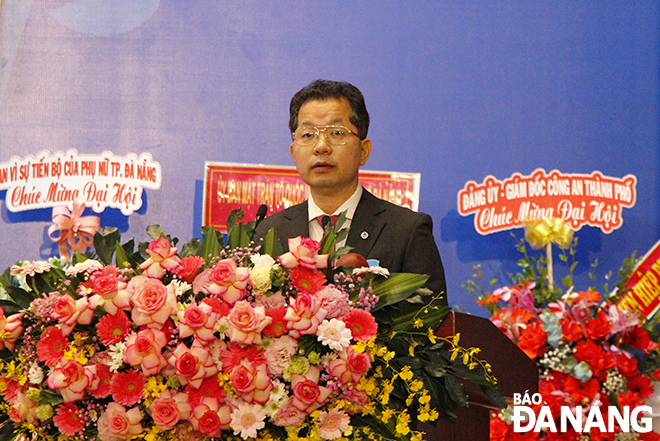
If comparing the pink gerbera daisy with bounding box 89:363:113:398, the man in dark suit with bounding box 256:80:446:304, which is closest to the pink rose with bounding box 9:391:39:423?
the pink gerbera daisy with bounding box 89:363:113:398

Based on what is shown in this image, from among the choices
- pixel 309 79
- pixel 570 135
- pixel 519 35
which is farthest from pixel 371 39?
pixel 570 135

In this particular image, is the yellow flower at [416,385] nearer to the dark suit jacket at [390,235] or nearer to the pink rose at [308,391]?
the pink rose at [308,391]

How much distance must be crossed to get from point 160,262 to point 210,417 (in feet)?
0.86

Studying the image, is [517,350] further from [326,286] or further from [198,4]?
[198,4]

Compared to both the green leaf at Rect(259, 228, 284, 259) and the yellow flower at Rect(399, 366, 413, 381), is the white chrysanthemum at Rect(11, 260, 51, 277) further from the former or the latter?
the yellow flower at Rect(399, 366, 413, 381)

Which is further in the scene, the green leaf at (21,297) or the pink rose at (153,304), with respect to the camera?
the green leaf at (21,297)

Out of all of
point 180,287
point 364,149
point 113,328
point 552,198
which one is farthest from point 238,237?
point 552,198

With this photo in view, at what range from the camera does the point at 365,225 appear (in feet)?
6.34

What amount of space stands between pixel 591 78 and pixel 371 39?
3.67 feet

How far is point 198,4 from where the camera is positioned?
10.8 feet

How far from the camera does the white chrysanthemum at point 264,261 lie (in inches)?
40.4

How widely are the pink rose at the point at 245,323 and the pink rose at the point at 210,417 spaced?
0.33 feet

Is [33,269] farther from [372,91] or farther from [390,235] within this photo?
[372,91]

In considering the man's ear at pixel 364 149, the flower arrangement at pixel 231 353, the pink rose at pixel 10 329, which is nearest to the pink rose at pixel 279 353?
the flower arrangement at pixel 231 353
